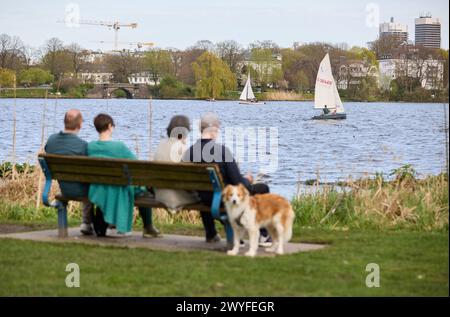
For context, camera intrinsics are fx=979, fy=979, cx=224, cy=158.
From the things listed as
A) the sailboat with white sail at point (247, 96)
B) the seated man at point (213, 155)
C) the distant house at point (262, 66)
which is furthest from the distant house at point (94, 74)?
the seated man at point (213, 155)

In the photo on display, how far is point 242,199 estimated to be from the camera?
8.85 m

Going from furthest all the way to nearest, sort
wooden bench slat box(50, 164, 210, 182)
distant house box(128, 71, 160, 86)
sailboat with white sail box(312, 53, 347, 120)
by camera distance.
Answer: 1. distant house box(128, 71, 160, 86)
2. sailboat with white sail box(312, 53, 347, 120)
3. wooden bench slat box(50, 164, 210, 182)

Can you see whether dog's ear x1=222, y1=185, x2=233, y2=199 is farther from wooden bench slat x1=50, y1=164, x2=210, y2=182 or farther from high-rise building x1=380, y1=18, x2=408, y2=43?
high-rise building x1=380, y1=18, x2=408, y2=43

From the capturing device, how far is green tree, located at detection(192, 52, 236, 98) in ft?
346

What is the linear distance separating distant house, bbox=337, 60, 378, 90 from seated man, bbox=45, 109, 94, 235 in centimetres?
9856

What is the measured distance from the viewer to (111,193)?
1000 centimetres

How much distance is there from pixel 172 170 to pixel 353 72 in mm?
104076

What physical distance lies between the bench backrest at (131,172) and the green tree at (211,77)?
9383cm

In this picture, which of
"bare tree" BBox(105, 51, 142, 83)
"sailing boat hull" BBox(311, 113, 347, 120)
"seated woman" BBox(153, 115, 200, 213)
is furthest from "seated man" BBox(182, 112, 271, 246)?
"bare tree" BBox(105, 51, 142, 83)

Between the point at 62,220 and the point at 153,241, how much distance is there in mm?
1012

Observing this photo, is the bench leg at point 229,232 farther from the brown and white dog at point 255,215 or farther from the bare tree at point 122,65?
the bare tree at point 122,65

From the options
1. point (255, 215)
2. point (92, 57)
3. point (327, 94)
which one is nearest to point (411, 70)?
point (327, 94)

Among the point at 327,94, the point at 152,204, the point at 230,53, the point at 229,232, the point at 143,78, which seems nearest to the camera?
the point at 229,232

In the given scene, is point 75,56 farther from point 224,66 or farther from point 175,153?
point 175,153
